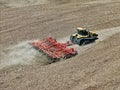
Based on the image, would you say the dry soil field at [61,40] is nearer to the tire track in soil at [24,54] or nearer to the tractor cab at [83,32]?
the tire track in soil at [24,54]

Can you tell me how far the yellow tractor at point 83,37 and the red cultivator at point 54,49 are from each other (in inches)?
29.0

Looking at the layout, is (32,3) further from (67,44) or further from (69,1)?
(67,44)

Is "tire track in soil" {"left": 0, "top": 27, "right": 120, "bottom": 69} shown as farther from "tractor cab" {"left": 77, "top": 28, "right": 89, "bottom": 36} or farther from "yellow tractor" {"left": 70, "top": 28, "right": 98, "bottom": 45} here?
"tractor cab" {"left": 77, "top": 28, "right": 89, "bottom": 36}

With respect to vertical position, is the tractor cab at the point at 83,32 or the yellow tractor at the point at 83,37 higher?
the tractor cab at the point at 83,32

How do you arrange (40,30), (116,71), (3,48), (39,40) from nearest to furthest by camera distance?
(116,71) → (3,48) → (39,40) → (40,30)

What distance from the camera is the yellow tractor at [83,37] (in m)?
23.5

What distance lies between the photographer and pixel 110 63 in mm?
19297

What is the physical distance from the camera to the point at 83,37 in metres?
23.6

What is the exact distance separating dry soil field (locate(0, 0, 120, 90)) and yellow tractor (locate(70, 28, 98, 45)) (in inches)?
18.4

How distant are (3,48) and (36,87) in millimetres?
7230

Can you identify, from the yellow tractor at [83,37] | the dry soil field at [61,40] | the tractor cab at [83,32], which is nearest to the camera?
the dry soil field at [61,40]

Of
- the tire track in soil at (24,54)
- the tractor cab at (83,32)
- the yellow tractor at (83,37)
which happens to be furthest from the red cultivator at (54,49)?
the tractor cab at (83,32)

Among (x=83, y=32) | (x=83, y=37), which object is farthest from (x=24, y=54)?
(x=83, y=32)

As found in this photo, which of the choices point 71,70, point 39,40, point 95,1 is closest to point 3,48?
point 39,40
